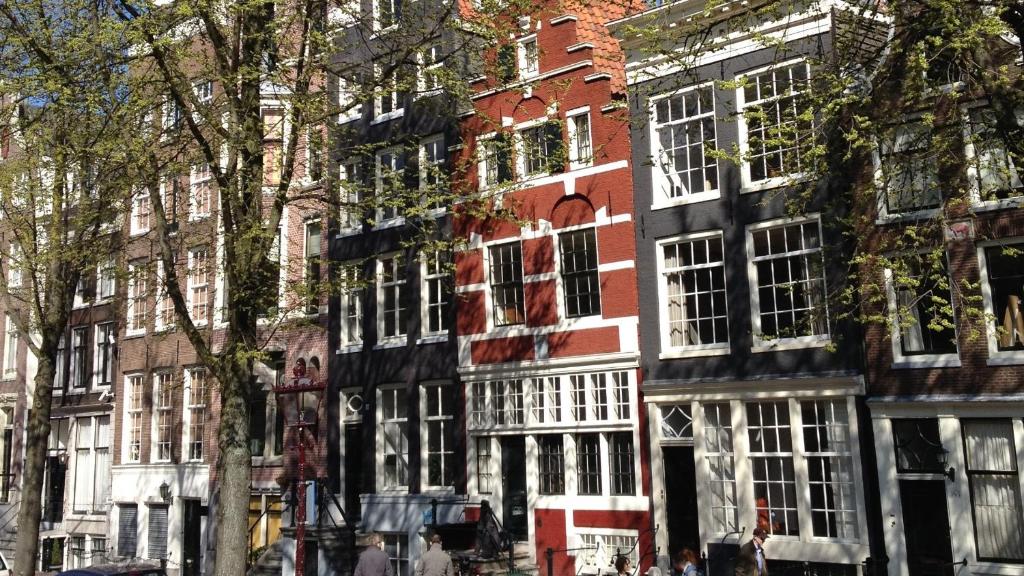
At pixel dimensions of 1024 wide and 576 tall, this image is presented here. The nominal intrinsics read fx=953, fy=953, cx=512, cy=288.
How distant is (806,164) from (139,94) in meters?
9.56

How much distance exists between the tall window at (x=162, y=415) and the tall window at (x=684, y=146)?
682 inches

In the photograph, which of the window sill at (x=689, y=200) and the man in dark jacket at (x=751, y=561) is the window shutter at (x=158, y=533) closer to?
the window sill at (x=689, y=200)

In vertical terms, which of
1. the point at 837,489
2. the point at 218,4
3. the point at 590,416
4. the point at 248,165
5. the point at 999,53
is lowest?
the point at 837,489

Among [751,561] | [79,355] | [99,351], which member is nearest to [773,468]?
[751,561]

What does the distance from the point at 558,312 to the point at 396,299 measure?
5116 millimetres

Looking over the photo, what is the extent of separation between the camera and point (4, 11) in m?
15.1

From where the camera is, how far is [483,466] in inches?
850

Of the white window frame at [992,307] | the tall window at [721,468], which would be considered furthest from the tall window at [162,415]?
the white window frame at [992,307]

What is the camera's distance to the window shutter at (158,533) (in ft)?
92.6

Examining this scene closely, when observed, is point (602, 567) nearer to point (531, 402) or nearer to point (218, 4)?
point (531, 402)

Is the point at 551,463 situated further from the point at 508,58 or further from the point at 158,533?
the point at 158,533

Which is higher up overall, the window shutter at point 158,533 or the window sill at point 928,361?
the window sill at point 928,361

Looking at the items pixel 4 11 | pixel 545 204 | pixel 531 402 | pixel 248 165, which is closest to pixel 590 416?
pixel 531 402

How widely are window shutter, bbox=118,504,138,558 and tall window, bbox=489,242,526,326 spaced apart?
14941mm
